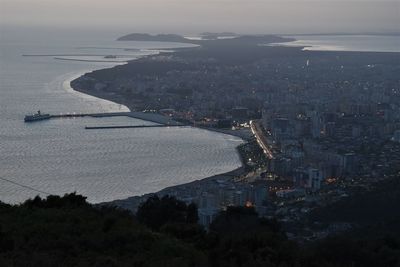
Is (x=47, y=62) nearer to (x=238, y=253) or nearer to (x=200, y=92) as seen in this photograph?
(x=200, y=92)

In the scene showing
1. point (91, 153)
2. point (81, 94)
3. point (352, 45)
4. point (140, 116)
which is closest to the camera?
point (91, 153)

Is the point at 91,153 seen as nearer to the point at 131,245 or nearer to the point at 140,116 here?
the point at 140,116

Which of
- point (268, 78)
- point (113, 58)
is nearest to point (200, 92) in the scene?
point (268, 78)

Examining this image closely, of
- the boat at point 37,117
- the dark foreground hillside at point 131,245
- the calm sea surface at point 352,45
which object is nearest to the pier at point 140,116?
the boat at point 37,117

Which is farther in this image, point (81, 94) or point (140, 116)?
point (81, 94)

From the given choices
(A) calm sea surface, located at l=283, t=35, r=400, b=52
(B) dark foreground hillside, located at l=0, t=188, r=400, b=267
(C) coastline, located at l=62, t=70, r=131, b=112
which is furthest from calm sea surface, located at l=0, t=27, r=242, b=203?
(A) calm sea surface, located at l=283, t=35, r=400, b=52

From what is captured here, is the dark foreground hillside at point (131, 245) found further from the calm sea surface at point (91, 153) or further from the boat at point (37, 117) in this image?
the boat at point (37, 117)

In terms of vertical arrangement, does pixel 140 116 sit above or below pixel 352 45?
above

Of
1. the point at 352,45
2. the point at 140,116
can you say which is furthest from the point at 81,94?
the point at 352,45
